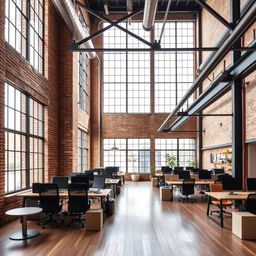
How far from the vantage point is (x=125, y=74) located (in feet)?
66.4

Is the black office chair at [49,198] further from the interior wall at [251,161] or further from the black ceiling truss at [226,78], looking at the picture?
the interior wall at [251,161]

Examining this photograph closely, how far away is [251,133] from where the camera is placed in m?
9.94

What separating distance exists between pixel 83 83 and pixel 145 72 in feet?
Result: 16.3

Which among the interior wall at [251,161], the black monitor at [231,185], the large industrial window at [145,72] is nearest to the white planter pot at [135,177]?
the large industrial window at [145,72]

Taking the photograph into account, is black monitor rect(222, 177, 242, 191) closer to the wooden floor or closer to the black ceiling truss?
the wooden floor

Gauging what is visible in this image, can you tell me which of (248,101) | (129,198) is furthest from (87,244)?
(248,101)

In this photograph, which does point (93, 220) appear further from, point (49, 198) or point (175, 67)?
point (175, 67)

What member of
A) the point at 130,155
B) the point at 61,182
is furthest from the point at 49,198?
the point at 130,155

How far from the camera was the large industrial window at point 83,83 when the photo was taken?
53.0ft

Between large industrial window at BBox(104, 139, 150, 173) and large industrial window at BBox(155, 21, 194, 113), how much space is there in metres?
3.25

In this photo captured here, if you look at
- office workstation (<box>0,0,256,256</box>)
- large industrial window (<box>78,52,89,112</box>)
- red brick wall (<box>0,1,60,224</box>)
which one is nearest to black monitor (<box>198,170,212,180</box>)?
office workstation (<box>0,0,256,256</box>)

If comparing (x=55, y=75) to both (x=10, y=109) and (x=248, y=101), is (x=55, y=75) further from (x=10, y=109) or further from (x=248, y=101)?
(x=248, y=101)

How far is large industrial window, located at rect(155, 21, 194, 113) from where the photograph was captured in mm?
20094

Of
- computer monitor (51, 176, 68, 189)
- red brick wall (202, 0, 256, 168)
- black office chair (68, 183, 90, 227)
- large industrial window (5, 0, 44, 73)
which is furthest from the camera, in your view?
red brick wall (202, 0, 256, 168)
